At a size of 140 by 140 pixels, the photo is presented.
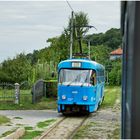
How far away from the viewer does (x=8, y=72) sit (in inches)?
1935

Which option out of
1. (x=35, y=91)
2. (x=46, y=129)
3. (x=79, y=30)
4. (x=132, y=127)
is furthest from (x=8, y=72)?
(x=132, y=127)

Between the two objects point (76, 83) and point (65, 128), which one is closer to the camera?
point (65, 128)

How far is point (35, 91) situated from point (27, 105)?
127cm

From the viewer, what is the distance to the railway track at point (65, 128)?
54.3 ft

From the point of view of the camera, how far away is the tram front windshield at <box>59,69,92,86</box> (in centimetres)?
2262

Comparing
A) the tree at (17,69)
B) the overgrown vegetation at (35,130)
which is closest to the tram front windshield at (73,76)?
the overgrown vegetation at (35,130)

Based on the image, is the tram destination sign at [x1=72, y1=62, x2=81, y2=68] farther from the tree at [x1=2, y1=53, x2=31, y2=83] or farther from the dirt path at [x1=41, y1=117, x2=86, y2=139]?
the tree at [x1=2, y1=53, x2=31, y2=83]

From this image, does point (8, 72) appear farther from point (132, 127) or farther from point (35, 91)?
point (132, 127)

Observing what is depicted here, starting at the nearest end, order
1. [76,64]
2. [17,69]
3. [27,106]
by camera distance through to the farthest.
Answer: [76,64]
[27,106]
[17,69]

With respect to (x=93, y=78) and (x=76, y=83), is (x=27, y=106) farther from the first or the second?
(x=93, y=78)

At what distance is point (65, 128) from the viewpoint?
18.9 m

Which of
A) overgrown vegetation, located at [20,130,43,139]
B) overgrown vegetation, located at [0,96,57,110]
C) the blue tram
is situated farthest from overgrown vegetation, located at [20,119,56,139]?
overgrown vegetation, located at [0,96,57,110]

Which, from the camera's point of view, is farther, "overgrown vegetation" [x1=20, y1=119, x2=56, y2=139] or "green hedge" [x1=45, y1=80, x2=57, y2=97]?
"green hedge" [x1=45, y1=80, x2=57, y2=97]

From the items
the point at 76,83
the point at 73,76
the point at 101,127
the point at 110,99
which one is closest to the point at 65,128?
the point at 101,127
